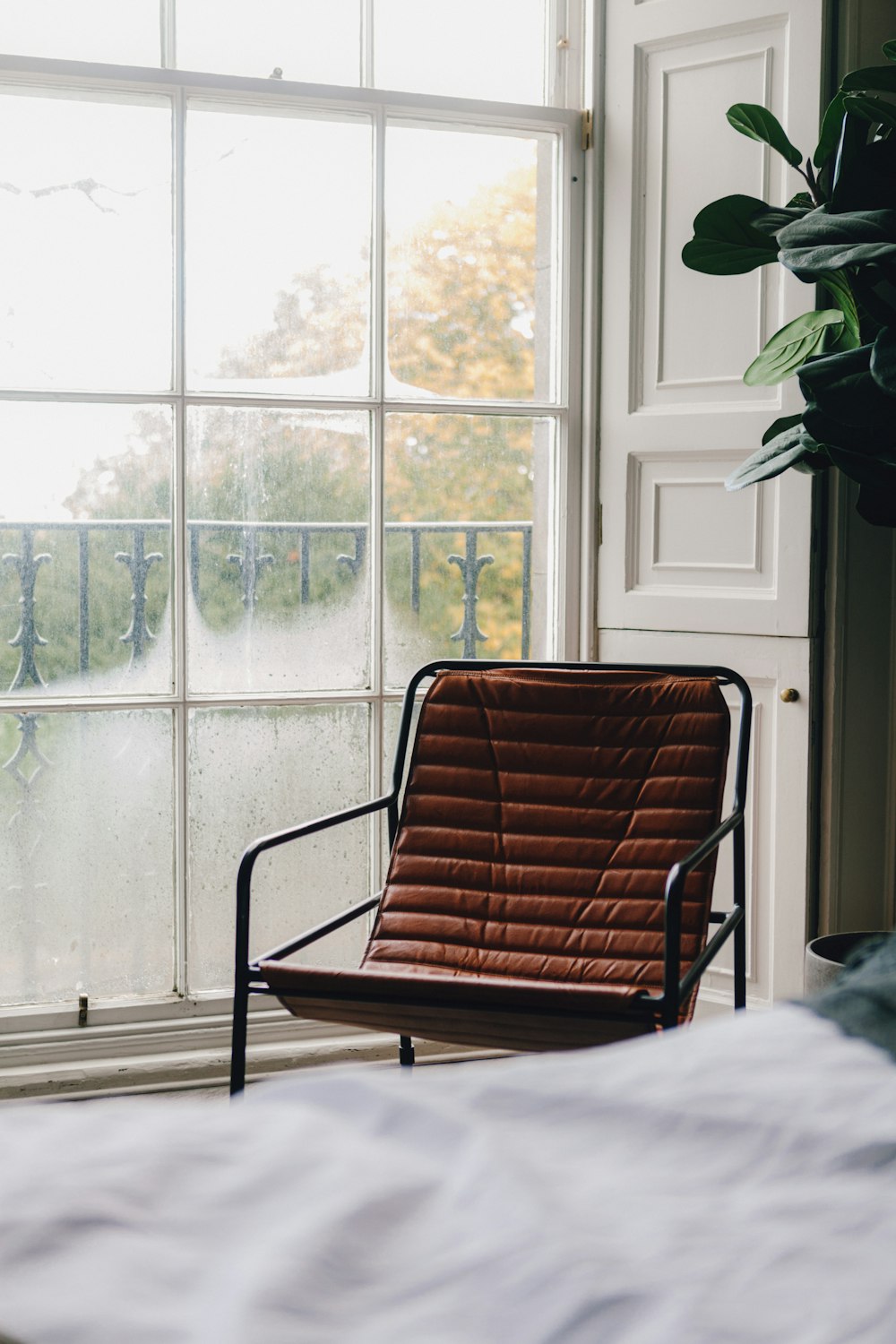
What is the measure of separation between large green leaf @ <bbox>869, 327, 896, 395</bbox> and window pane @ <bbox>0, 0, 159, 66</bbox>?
157cm

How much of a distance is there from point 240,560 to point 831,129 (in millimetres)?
1368

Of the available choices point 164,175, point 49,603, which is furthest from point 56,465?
point 164,175

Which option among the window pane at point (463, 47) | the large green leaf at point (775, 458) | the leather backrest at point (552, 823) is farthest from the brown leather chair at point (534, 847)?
the window pane at point (463, 47)

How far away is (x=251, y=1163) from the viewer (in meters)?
0.69

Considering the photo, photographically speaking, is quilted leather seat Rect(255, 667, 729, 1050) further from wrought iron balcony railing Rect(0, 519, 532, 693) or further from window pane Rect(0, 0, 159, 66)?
window pane Rect(0, 0, 159, 66)

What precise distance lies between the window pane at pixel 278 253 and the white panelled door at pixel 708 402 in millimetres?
538

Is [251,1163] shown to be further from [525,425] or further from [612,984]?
[525,425]

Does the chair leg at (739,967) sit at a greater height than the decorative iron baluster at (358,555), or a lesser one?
lesser

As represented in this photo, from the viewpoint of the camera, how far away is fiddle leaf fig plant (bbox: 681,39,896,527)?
1.98 m

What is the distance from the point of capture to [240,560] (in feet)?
→ 8.90

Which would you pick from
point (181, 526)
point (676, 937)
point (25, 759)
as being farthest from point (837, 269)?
point (25, 759)

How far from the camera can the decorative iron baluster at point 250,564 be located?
271cm

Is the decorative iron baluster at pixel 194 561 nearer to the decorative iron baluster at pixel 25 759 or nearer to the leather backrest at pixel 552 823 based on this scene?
the decorative iron baluster at pixel 25 759

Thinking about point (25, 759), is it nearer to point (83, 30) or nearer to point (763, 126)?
point (83, 30)
